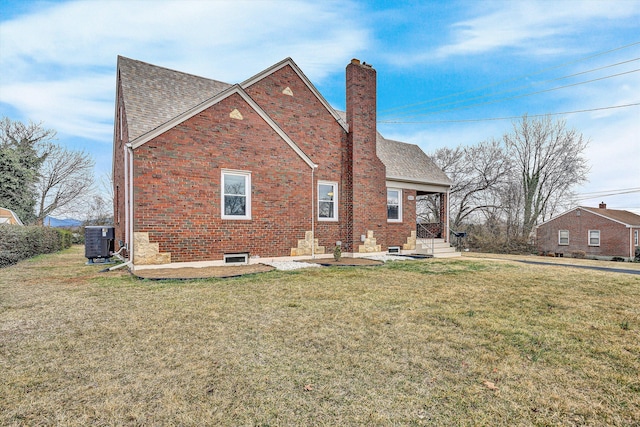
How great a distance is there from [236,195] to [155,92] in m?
5.13

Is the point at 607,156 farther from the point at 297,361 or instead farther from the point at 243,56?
the point at 297,361

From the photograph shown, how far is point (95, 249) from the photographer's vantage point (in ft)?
34.8

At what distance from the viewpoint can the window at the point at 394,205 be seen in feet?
44.8

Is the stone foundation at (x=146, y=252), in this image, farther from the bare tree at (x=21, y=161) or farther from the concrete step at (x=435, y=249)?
the bare tree at (x=21, y=161)

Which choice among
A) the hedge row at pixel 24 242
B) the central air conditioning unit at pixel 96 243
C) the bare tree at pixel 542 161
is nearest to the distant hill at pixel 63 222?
the hedge row at pixel 24 242

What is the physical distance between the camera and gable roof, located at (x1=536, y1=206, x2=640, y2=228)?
29.6 m

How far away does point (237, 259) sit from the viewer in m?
9.79

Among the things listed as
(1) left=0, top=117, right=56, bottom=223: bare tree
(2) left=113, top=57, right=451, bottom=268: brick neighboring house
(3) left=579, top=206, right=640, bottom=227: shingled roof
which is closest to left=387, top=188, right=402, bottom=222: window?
(2) left=113, top=57, right=451, bottom=268: brick neighboring house

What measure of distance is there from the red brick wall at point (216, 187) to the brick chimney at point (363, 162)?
7.08ft

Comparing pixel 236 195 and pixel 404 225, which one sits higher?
pixel 236 195

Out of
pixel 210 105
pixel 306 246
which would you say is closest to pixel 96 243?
pixel 210 105

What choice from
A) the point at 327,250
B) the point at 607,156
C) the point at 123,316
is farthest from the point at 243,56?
the point at 607,156

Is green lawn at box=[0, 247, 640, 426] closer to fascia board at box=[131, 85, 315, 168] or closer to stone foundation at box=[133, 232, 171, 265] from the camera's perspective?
stone foundation at box=[133, 232, 171, 265]

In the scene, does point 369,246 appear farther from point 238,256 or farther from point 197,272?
point 197,272
